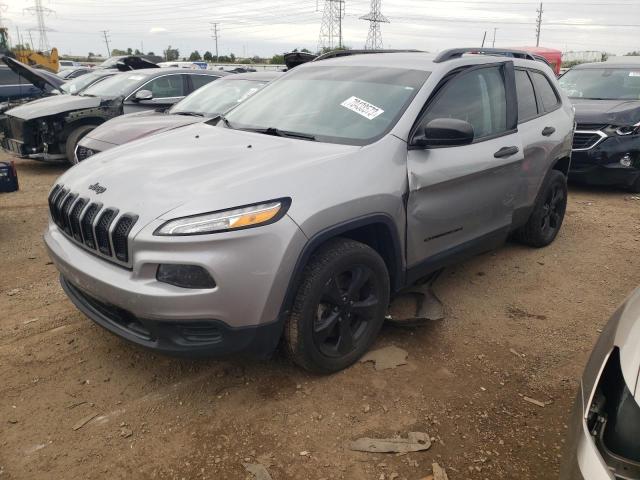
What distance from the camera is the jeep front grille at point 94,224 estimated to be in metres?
2.44

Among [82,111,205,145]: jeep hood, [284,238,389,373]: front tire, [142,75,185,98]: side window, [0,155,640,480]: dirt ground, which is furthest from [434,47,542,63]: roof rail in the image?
[142,75,185,98]: side window

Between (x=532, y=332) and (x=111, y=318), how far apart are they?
8.77 ft

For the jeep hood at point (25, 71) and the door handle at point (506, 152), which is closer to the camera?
the door handle at point (506, 152)

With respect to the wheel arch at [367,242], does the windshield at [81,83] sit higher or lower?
higher

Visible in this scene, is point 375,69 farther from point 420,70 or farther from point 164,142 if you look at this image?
point 164,142

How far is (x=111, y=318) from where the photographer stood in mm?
2676

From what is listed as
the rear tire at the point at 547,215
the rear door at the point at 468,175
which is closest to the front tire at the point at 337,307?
the rear door at the point at 468,175

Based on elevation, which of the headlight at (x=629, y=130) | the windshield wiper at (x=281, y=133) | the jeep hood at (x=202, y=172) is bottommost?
the headlight at (x=629, y=130)

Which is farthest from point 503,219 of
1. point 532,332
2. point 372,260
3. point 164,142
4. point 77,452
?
point 77,452

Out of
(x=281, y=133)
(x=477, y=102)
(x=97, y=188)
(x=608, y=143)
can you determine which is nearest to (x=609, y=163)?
(x=608, y=143)

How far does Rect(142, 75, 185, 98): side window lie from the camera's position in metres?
8.29

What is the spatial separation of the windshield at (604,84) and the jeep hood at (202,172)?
692 cm

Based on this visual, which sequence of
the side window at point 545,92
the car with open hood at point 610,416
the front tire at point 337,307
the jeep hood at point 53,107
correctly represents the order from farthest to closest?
the jeep hood at point 53,107 < the side window at point 545,92 < the front tire at point 337,307 < the car with open hood at point 610,416

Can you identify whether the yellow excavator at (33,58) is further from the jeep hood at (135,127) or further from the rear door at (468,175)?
the rear door at (468,175)
